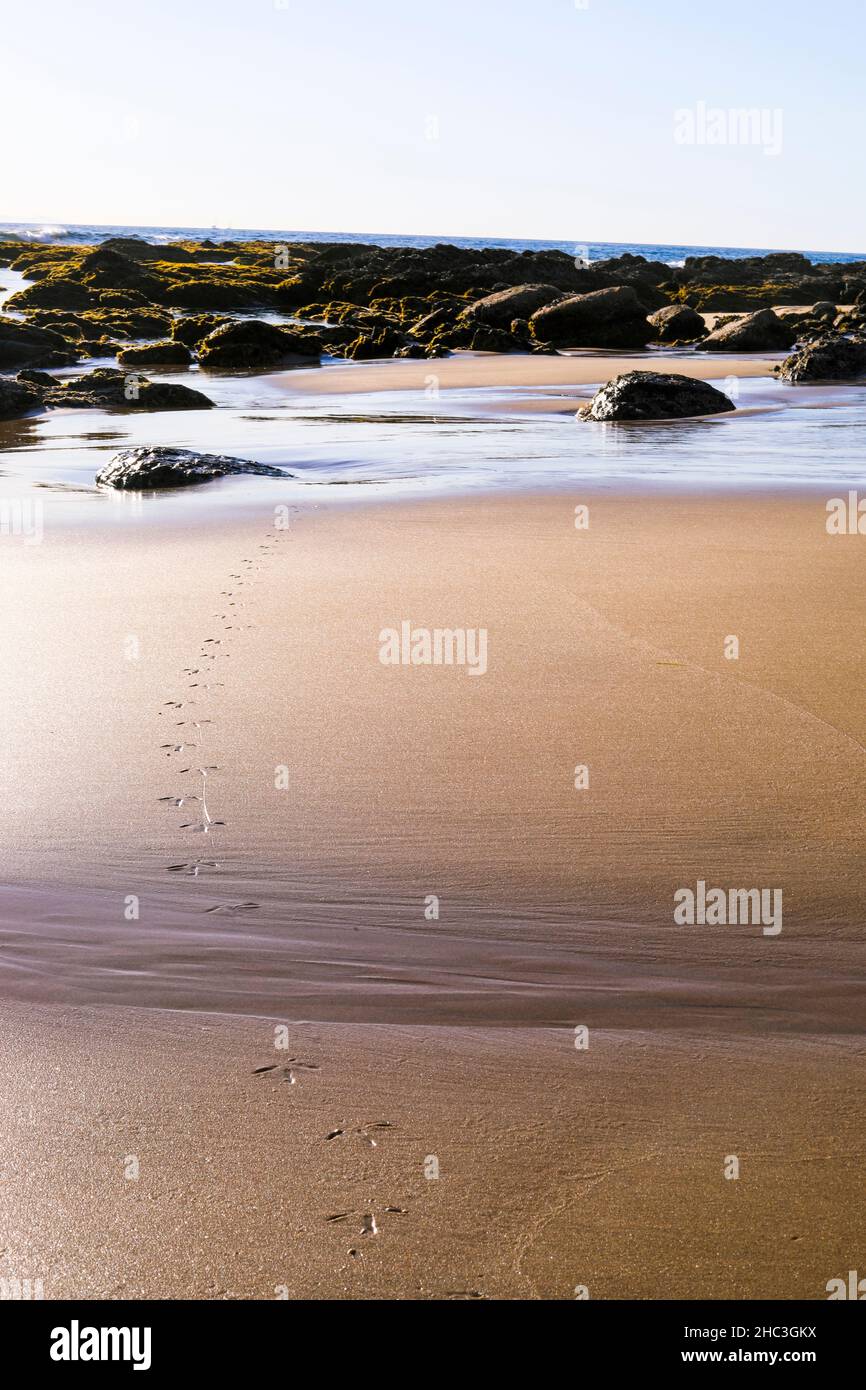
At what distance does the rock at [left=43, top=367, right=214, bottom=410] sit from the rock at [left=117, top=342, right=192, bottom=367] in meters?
6.26

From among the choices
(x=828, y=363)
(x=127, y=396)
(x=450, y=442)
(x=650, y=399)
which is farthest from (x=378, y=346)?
(x=450, y=442)

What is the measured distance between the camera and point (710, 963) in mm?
4180

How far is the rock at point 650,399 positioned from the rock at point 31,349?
1460 cm

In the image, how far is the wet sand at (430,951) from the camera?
9.66ft

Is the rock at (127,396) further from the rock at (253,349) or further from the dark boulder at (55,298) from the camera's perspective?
the dark boulder at (55,298)

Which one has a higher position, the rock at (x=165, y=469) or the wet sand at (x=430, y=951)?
the rock at (x=165, y=469)

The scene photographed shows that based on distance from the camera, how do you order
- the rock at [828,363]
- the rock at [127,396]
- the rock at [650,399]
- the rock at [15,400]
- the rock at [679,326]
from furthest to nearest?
the rock at [679,326]
the rock at [828,363]
the rock at [127,396]
the rock at [15,400]
the rock at [650,399]

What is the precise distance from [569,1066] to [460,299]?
43402 mm

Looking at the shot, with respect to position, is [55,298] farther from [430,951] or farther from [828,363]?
[430,951]

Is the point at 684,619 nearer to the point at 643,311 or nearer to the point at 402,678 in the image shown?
the point at 402,678

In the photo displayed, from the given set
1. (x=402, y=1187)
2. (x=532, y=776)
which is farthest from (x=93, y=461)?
(x=402, y=1187)

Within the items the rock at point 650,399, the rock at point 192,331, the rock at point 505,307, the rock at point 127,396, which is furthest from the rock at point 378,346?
the rock at point 650,399

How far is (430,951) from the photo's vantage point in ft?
13.9

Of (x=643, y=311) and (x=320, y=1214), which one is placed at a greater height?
(x=643, y=311)
